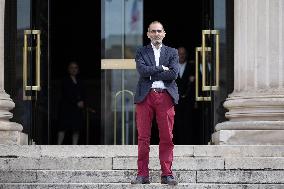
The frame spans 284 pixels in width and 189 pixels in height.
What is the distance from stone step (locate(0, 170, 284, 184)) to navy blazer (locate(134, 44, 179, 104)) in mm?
1224

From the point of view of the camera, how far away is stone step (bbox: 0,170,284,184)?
41.4 ft

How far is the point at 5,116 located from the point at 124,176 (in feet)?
10.8

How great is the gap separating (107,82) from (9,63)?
213cm

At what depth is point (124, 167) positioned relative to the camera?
13.4 metres

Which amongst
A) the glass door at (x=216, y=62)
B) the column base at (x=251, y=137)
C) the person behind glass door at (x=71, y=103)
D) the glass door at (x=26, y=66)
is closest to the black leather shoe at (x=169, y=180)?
the column base at (x=251, y=137)

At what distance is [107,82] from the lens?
17969 millimetres

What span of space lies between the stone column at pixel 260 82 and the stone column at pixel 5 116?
10.8ft

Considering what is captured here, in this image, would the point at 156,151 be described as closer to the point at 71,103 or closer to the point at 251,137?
the point at 251,137

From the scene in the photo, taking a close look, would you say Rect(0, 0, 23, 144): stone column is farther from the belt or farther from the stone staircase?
the belt

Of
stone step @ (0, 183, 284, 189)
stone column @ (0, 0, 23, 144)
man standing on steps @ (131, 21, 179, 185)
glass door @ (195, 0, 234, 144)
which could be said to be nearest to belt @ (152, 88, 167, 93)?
man standing on steps @ (131, 21, 179, 185)

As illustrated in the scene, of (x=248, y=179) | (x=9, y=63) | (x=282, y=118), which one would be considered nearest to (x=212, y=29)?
(x=282, y=118)

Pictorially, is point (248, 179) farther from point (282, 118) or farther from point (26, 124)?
point (26, 124)

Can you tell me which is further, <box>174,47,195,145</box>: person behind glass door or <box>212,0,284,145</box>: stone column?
<box>174,47,195,145</box>: person behind glass door

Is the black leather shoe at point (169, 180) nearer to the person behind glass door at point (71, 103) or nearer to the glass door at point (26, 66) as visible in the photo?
the glass door at point (26, 66)
